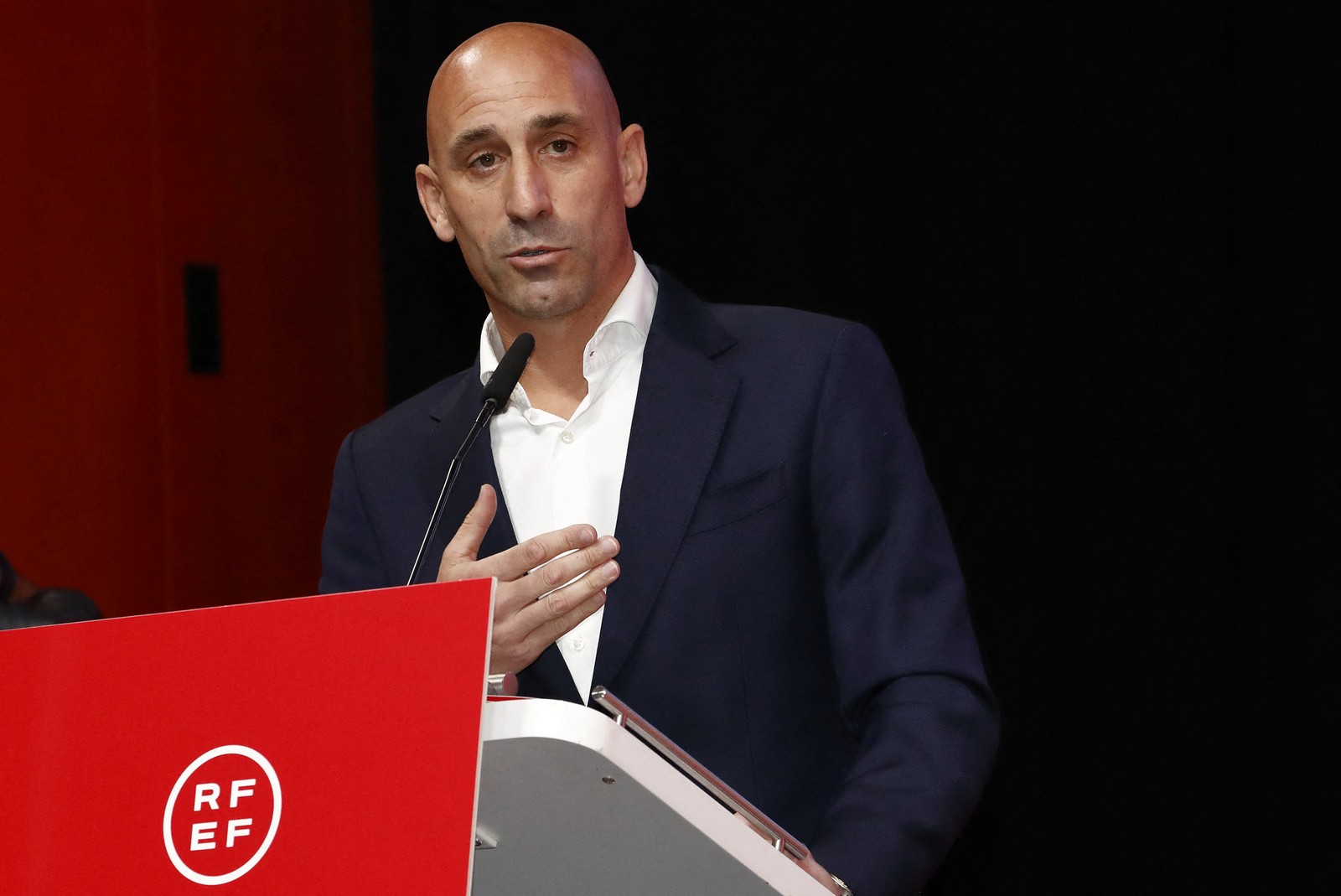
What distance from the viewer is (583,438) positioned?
186cm

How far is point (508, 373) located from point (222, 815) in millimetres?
647

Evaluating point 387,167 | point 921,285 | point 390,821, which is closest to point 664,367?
point 390,821

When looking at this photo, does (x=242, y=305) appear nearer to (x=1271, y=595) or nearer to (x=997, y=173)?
(x=997, y=173)

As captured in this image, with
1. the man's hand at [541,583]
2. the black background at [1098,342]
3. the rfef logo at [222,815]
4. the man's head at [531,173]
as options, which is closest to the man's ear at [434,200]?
the man's head at [531,173]

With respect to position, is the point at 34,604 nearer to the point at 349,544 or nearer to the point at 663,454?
the point at 349,544

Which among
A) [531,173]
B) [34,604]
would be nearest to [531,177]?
[531,173]

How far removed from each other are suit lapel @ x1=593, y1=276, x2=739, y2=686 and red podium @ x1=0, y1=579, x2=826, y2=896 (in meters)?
0.71

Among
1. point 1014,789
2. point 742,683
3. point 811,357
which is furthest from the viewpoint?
point 1014,789

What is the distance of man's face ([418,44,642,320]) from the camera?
5.92 ft

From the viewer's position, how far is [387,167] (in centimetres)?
338

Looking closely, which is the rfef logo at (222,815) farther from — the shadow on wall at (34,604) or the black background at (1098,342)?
the black background at (1098,342)

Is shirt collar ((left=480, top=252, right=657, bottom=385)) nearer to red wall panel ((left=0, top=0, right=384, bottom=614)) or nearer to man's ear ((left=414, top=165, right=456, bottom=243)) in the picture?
man's ear ((left=414, top=165, right=456, bottom=243))

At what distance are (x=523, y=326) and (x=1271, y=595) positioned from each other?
1.57m

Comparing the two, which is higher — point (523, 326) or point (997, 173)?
point (997, 173)
